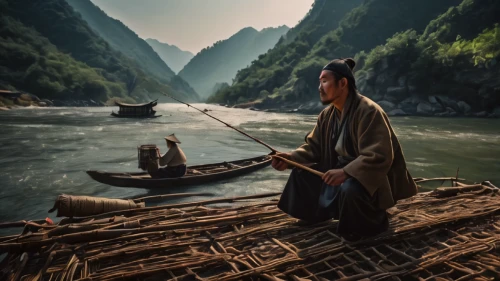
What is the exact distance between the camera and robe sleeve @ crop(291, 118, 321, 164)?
12.2ft

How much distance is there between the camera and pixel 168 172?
10383mm

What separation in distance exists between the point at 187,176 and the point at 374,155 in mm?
8669

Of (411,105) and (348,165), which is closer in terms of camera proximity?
(348,165)

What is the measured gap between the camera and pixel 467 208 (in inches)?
158

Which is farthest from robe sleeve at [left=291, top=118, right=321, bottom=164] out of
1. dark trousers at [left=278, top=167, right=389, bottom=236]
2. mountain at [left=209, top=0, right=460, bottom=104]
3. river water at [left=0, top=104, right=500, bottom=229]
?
mountain at [left=209, top=0, right=460, bottom=104]

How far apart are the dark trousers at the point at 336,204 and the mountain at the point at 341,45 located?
7432 cm

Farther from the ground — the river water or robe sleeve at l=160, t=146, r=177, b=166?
robe sleeve at l=160, t=146, r=177, b=166

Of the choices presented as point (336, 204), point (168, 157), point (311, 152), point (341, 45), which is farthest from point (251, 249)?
point (341, 45)

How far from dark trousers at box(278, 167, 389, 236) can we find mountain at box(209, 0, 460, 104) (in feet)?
244

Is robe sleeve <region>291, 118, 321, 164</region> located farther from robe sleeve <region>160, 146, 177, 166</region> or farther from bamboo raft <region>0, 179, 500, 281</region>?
robe sleeve <region>160, 146, 177, 166</region>

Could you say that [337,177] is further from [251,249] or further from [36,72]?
[36,72]

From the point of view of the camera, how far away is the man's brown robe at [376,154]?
2801 millimetres

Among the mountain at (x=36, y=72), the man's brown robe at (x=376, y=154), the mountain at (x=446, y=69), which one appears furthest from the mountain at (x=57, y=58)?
the man's brown robe at (x=376, y=154)

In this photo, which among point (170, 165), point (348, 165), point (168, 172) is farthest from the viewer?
point (168, 172)
